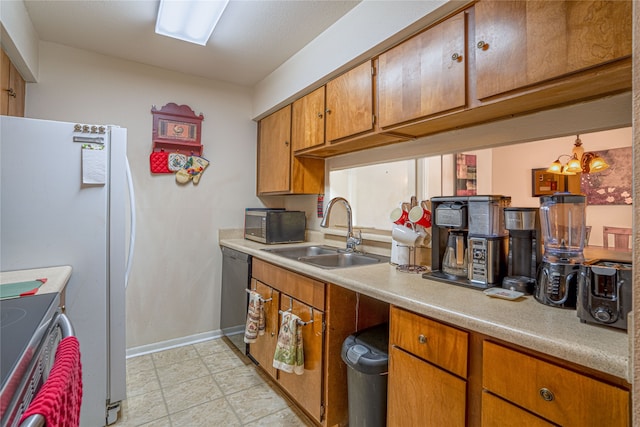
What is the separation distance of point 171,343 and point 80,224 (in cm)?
146

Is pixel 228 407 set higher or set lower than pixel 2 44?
lower

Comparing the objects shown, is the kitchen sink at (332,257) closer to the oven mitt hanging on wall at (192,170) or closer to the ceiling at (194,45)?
the oven mitt hanging on wall at (192,170)

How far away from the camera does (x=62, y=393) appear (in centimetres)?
54

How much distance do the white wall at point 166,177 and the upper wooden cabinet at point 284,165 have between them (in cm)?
28

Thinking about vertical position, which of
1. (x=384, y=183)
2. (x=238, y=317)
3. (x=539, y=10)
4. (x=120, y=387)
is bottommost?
(x=120, y=387)

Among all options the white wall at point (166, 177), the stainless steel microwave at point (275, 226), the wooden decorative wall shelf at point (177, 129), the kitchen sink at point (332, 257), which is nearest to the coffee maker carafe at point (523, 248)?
the kitchen sink at point (332, 257)

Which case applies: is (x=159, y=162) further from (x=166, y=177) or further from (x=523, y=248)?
(x=523, y=248)

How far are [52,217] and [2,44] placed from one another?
0.97 m

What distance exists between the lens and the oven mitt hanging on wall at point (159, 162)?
253cm

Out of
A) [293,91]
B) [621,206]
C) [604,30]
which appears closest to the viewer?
[604,30]

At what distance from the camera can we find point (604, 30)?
36.6 inches

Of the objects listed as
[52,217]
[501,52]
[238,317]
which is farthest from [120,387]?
[501,52]

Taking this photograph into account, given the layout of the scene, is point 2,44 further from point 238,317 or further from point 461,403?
point 461,403

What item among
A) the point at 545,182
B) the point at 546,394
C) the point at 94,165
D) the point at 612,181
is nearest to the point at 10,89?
the point at 94,165
